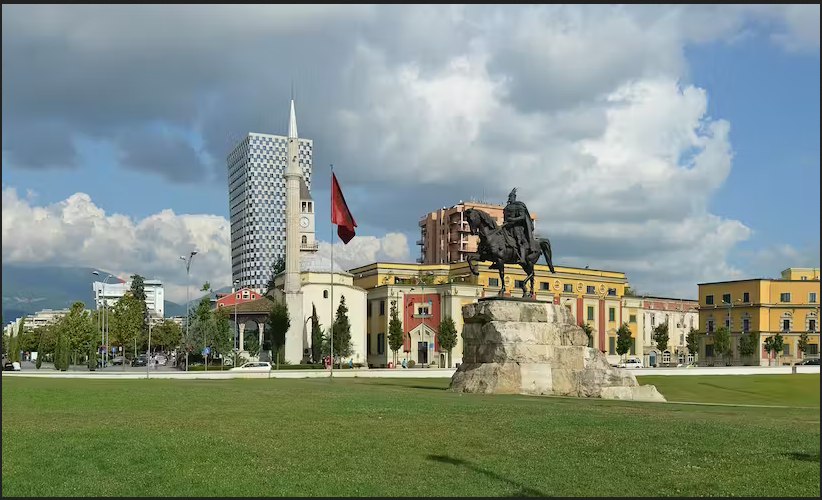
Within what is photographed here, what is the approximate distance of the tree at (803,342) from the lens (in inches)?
3672

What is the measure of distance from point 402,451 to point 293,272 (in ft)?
255

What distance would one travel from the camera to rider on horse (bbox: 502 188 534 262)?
29406 mm

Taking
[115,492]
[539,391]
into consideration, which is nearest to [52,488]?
[115,492]

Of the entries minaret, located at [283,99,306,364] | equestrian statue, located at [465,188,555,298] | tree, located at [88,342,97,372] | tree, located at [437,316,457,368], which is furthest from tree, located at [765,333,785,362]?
tree, located at [88,342,97,372]

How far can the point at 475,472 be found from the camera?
10.6 metres

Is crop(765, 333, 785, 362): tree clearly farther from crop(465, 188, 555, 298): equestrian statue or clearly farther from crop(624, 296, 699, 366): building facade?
crop(465, 188, 555, 298): equestrian statue

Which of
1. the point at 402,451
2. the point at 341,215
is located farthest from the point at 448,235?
the point at 402,451

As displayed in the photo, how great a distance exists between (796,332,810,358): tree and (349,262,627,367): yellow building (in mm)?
21544

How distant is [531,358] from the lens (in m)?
26.7

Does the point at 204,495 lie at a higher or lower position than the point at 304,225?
lower

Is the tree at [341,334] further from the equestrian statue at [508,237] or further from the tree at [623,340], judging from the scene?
the equestrian statue at [508,237]

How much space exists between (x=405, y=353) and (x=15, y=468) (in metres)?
84.1

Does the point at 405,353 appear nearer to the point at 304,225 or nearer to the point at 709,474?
the point at 304,225

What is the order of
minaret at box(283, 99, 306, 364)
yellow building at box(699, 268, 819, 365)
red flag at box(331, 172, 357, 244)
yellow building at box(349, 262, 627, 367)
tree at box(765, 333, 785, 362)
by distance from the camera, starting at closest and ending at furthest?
red flag at box(331, 172, 357, 244)
minaret at box(283, 99, 306, 364)
tree at box(765, 333, 785, 362)
yellow building at box(699, 268, 819, 365)
yellow building at box(349, 262, 627, 367)
